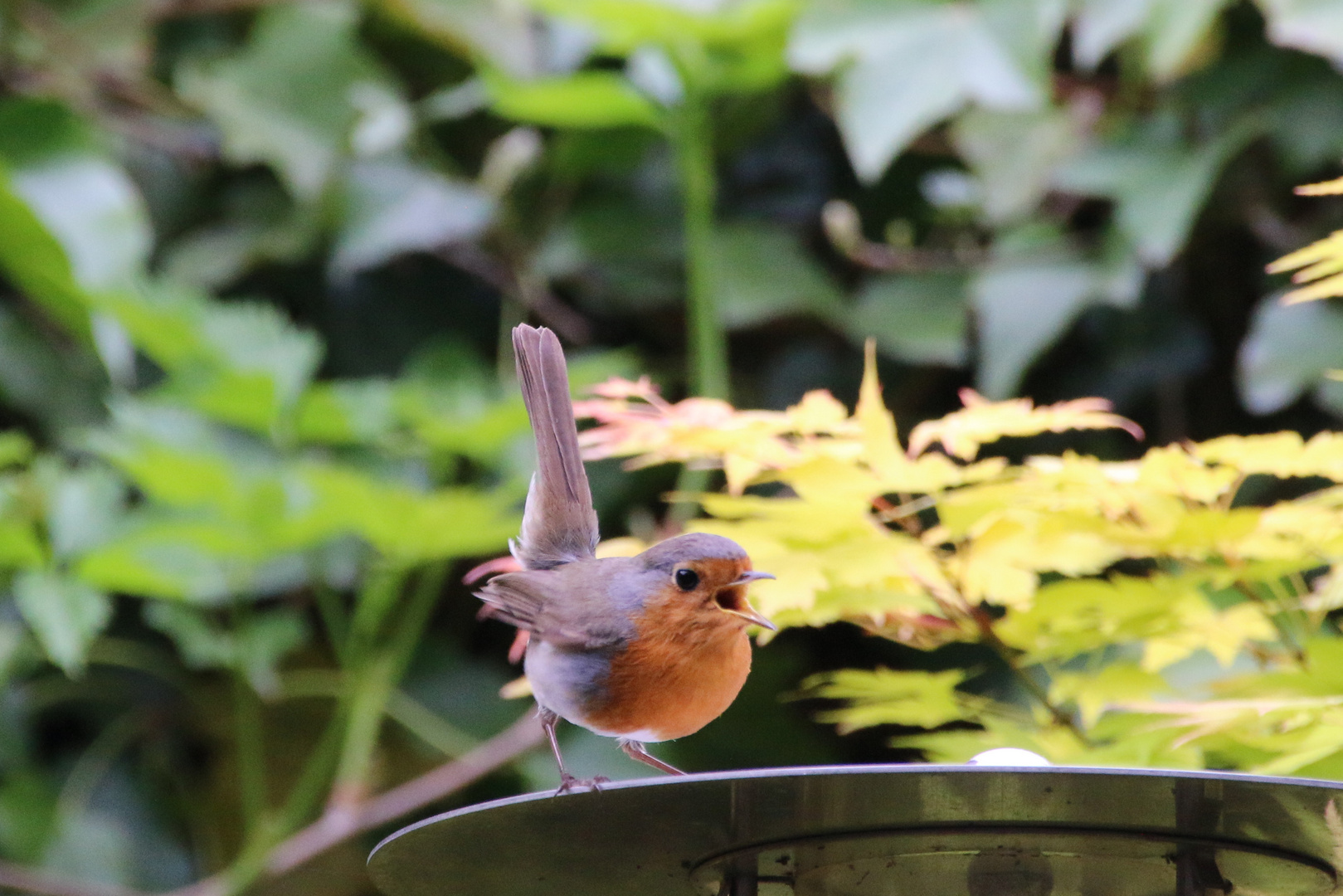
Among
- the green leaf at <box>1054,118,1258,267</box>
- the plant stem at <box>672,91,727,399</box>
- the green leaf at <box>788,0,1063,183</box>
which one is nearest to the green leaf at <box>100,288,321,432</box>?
the plant stem at <box>672,91,727,399</box>

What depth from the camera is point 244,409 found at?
2.16 m

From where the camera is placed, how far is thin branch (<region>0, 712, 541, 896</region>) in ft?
7.97

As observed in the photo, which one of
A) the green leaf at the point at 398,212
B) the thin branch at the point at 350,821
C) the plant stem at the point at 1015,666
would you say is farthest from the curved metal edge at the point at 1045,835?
the green leaf at the point at 398,212

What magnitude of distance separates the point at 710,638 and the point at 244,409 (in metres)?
1.44

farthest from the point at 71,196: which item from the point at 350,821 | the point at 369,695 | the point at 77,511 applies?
the point at 350,821

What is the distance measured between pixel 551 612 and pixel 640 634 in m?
0.10

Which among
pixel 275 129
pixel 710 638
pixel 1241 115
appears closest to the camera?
pixel 710 638

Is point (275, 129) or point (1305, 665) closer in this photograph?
point (1305, 665)

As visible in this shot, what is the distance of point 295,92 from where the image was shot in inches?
105

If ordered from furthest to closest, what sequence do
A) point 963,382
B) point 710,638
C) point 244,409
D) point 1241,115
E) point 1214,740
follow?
A: point 963,382 → point 1241,115 → point 244,409 → point 1214,740 → point 710,638

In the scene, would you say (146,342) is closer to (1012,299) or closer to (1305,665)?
(1012,299)

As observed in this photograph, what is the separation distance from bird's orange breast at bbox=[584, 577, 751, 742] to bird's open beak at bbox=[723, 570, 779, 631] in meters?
0.02

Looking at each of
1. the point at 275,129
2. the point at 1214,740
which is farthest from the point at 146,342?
the point at 1214,740

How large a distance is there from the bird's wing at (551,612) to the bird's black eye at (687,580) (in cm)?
5
